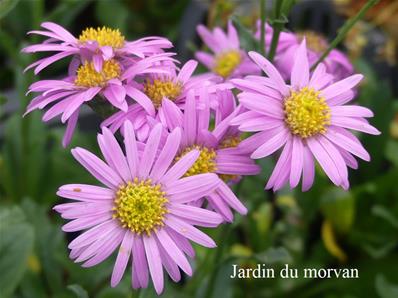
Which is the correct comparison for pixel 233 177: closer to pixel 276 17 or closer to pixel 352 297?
pixel 276 17

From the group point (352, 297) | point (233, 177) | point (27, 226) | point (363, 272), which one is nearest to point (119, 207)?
point (233, 177)

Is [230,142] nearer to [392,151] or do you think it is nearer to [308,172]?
[308,172]

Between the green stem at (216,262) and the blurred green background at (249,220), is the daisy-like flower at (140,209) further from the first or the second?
the blurred green background at (249,220)

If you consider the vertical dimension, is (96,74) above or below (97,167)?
above

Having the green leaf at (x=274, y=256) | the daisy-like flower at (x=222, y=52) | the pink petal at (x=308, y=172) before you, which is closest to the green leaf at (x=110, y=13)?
the daisy-like flower at (x=222, y=52)

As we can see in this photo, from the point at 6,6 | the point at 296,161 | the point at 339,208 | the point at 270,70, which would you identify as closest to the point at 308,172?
the point at 296,161
